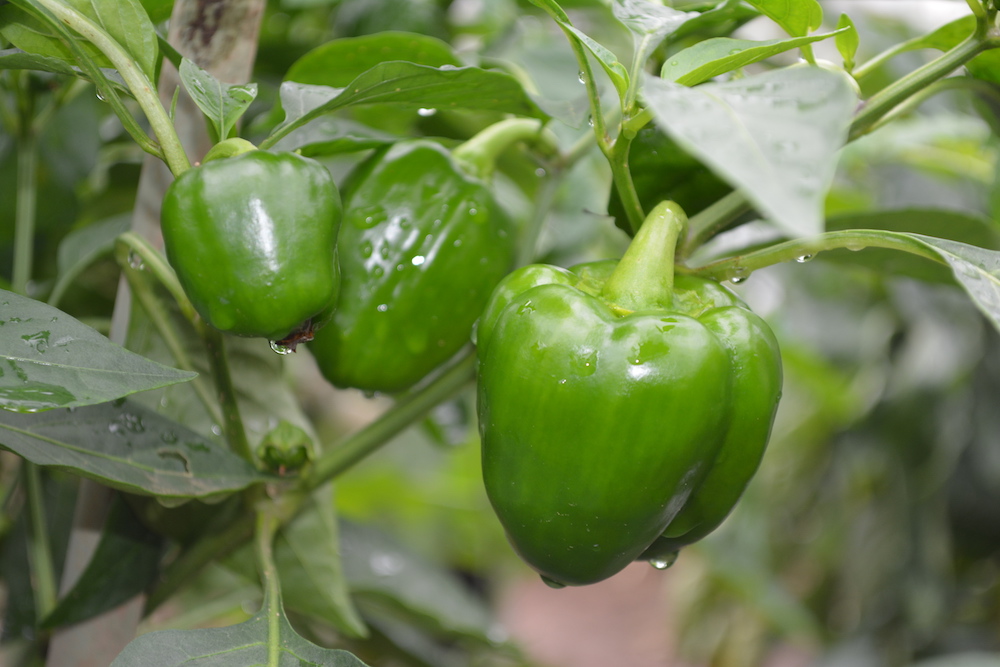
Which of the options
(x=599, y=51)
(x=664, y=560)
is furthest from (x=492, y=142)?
(x=664, y=560)

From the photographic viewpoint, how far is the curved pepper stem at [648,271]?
1.39ft

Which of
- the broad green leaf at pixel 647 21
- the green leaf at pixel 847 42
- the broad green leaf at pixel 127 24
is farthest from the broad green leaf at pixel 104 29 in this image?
the green leaf at pixel 847 42

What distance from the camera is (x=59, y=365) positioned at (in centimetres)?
36

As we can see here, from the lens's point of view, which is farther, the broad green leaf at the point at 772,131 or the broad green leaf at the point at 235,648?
the broad green leaf at the point at 235,648

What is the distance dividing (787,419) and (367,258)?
1548 millimetres

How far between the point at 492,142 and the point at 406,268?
0.13 metres

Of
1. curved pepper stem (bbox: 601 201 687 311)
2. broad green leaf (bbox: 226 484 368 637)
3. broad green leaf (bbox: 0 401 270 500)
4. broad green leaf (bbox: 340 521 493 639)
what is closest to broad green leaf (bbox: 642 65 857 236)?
curved pepper stem (bbox: 601 201 687 311)

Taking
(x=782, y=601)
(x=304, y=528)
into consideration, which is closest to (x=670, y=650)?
(x=782, y=601)

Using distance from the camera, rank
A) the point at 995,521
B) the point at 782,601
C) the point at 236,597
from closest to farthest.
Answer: the point at 236,597, the point at 995,521, the point at 782,601

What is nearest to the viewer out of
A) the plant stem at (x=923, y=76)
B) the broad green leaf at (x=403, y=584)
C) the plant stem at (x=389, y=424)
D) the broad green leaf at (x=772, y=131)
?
the broad green leaf at (x=772, y=131)

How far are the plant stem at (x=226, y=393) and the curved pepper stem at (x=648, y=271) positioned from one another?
0.23m

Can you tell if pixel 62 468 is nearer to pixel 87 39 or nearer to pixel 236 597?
pixel 87 39

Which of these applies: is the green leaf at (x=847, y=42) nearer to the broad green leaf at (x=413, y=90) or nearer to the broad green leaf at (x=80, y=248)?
the broad green leaf at (x=413, y=90)

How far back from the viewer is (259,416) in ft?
1.95
